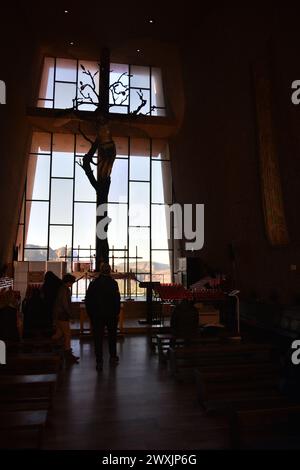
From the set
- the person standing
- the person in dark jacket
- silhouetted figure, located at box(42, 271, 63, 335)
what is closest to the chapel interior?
silhouetted figure, located at box(42, 271, 63, 335)

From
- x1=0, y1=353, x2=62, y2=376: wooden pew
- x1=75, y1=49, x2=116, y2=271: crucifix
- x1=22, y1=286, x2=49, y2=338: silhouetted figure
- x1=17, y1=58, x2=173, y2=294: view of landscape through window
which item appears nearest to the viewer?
x1=0, y1=353, x2=62, y2=376: wooden pew

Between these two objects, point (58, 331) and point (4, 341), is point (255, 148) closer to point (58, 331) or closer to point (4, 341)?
point (58, 331)

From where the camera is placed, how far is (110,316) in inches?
173

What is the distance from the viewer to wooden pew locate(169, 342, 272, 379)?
3645mm

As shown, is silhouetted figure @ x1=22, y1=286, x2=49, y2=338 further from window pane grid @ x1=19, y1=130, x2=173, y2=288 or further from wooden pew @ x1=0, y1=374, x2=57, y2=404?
window pane grid @ x1=19, y1=130, x2=173, y2=288

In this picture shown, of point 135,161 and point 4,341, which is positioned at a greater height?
point 135,161

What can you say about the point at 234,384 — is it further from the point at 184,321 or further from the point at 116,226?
the point at 116,226

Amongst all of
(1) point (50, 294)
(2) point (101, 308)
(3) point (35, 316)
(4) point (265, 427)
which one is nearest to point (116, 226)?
(1) point (50, 294)

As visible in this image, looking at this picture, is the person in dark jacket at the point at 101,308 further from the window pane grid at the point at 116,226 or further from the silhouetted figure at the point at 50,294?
the window pane grid at the point at 116,226

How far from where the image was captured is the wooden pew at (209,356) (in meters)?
3.64

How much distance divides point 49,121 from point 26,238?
11.7 ft

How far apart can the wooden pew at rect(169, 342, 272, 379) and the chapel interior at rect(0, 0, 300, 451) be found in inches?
0.8

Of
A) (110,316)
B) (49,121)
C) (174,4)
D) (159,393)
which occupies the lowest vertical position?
(159,393)
